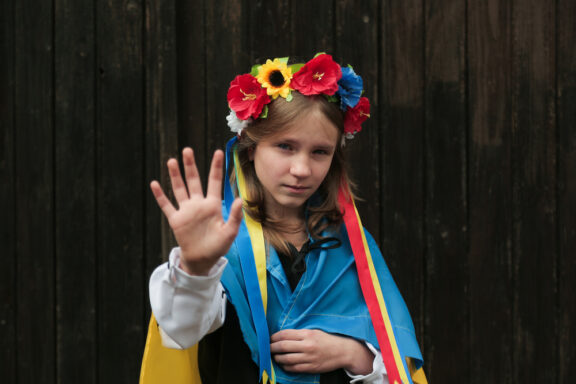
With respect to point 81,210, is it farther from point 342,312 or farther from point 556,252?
point 556,252

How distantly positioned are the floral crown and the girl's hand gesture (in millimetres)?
400

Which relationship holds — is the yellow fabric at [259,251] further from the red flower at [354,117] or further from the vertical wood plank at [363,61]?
the vertical wood plank at [363,61]

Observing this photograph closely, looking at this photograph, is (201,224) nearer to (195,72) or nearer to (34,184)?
Result: (195,72)

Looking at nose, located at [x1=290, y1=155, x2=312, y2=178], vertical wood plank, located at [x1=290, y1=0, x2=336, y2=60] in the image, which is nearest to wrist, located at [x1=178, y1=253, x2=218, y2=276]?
nose, located at [x1=290, y1=155, x2=312, y2=178]

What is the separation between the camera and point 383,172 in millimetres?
2488

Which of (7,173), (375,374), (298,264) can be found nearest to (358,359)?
(375,374)

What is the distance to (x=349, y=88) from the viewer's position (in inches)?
61.3

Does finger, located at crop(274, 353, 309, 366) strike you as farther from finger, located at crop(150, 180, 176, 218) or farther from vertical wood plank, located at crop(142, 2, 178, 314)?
vertical wood plank, located at crop(142, 2, 178, 314)

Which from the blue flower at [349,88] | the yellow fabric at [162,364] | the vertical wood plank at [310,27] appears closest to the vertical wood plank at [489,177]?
the vertical wood plank at [310,27]

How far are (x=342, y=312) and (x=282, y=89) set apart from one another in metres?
0.59

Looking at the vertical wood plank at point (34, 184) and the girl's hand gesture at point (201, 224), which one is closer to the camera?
the girl's hand gesture at point (201, 224)

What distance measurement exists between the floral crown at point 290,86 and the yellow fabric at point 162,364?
0.59m

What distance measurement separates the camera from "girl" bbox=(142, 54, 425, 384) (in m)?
1.35

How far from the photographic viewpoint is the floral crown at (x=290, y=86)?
1.47 metres
